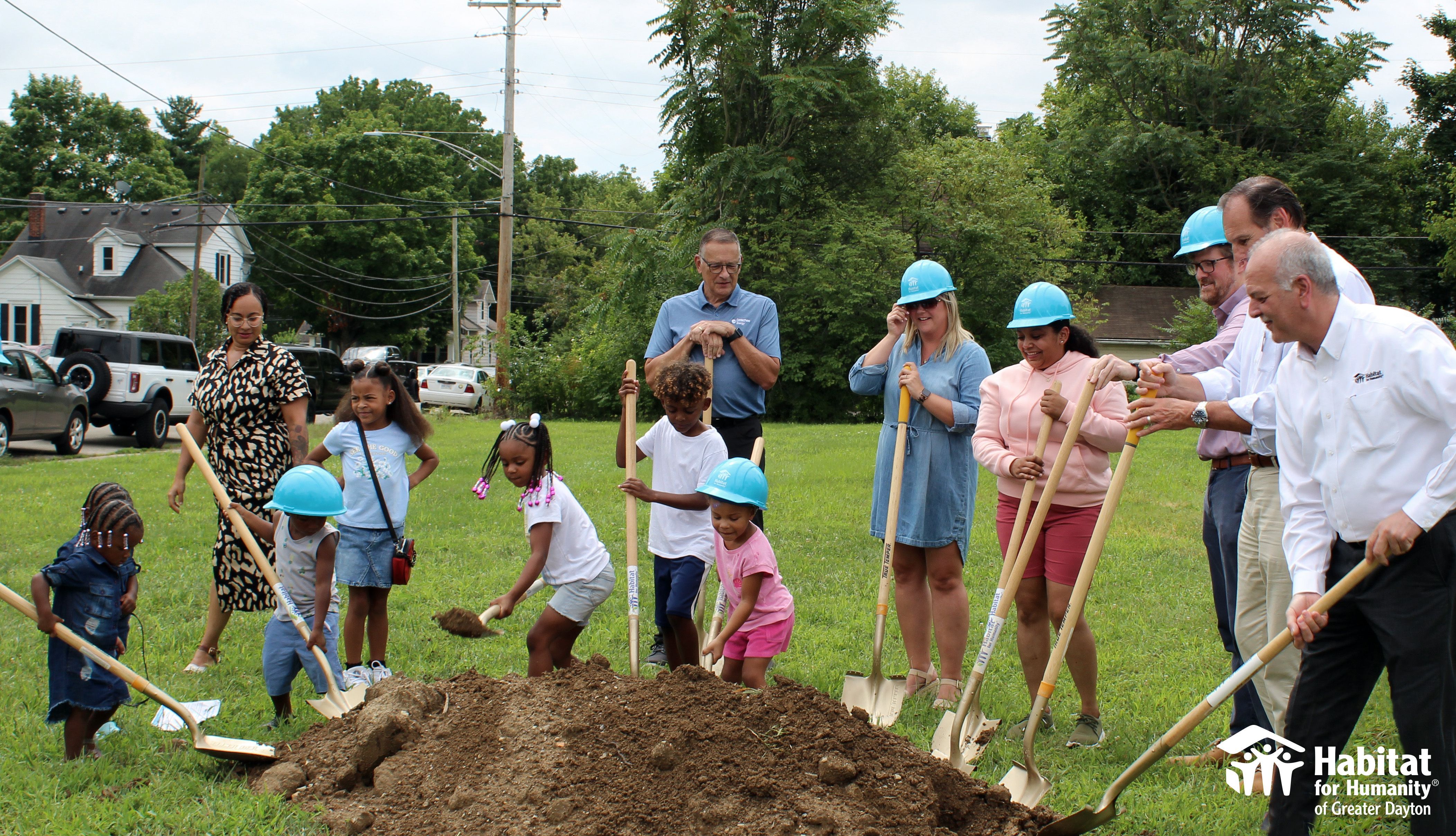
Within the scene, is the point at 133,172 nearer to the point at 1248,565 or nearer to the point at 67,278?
the point at 67,278

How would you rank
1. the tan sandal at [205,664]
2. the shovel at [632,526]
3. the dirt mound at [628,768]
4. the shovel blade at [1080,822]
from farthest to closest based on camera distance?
1. the tan sandal at [205,664]
2. the shovel at [632,526]
3. the dirt mound at [628,768]
4. the shovel blade at [1080,822]

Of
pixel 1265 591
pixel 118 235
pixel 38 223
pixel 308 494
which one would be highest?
pixel 38 223

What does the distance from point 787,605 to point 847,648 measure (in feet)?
5.38

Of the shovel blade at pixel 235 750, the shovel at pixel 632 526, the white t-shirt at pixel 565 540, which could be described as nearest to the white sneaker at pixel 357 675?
the shovel blade at pixel 235 750

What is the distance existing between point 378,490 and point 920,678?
2893 mm

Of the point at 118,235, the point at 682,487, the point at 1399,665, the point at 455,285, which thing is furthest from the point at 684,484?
the point at 118,235

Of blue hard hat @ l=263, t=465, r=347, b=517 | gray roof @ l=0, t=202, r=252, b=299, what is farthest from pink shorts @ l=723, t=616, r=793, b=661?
gray roof @ l=0, t=202, r=252, b=299

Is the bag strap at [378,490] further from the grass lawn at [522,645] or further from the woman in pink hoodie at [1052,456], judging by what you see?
the woman in pink hoodie at [1052,456]

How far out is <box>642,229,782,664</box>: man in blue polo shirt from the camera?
5.31m

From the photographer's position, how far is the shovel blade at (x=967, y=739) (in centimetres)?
400

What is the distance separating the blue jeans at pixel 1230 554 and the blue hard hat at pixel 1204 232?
91cm

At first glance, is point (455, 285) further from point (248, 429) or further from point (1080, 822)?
point (1080, 822)

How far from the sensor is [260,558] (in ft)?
14.0

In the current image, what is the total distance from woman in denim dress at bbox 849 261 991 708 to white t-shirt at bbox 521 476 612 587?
1.47 metres
